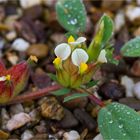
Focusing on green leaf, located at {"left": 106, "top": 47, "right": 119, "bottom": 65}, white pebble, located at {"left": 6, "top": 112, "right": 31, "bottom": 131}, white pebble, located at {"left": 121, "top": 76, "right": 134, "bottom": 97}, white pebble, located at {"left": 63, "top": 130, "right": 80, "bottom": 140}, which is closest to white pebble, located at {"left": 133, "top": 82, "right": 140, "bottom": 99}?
white pebble, located at {"left": 121, "top": 76, "right": 134, "bottom": 97}

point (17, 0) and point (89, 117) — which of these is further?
point (17, 0)

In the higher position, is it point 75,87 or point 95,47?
point 95,47

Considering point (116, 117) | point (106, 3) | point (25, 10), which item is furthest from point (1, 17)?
point (116, 117)

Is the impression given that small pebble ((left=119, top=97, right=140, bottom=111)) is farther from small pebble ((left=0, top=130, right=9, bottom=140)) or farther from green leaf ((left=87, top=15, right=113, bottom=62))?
small pebble ((left=0, top=130, right=9, bottom=140))

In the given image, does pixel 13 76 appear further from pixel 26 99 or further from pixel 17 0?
pixel 17 0

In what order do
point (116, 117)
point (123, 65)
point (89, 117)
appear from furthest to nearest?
point (123, 65), point (89, 117), point (116, 117)

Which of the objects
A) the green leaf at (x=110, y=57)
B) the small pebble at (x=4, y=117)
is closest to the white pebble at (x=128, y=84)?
the green leaf at (x=110, y=57)

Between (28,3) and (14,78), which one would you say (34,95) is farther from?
(28,3)
